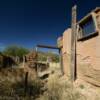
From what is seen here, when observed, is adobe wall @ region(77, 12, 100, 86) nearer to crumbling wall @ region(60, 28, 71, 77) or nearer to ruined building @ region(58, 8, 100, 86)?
ruined building @ region(58, 8, 100, 86)

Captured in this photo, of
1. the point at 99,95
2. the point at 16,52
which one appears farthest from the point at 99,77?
the point at 16,52

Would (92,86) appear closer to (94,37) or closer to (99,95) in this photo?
(99,95)

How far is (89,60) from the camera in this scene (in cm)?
954

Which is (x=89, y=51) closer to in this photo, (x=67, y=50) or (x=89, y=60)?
(x=89, y=60)

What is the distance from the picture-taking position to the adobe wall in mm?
8708

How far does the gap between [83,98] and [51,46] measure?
29.5ft

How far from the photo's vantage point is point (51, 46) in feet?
55.5

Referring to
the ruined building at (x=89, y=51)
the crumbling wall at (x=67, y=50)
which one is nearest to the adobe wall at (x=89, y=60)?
A: the ruined building at (x=89, y=51)

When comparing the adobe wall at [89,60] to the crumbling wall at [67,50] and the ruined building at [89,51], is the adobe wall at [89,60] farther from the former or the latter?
the crumbling wall at [67,50]

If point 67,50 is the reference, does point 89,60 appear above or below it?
below

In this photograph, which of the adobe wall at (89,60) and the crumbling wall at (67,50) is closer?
the adobe wall at (89,60)

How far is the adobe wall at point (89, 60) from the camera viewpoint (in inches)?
343

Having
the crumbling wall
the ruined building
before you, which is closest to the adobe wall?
the ruined building

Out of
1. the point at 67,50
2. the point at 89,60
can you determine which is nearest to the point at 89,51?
the point at 89,60
